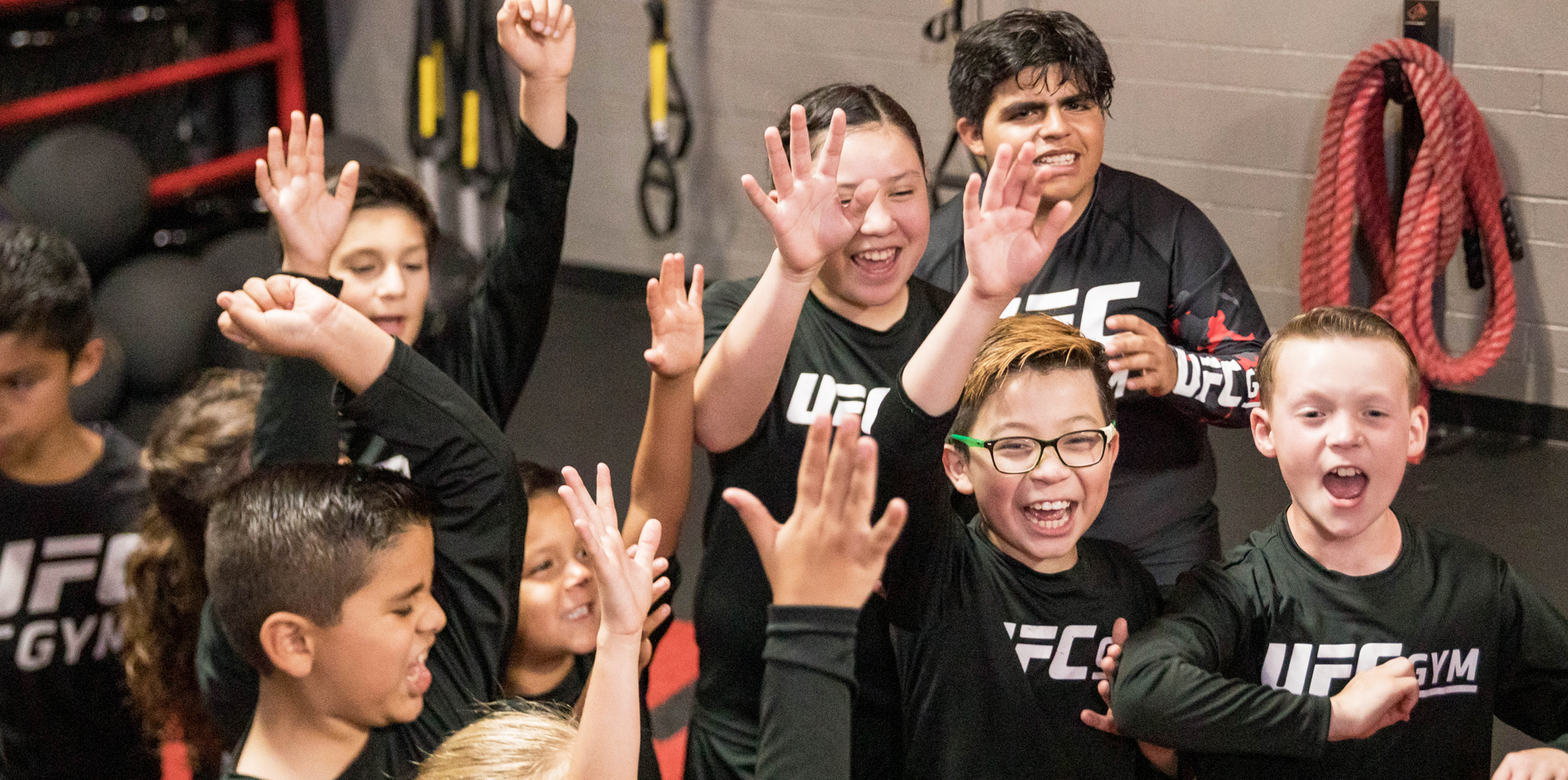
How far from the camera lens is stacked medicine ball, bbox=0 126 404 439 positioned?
4.12m

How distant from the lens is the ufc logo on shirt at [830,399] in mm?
1773

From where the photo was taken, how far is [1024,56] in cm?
204

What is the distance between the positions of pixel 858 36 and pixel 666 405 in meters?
3.29

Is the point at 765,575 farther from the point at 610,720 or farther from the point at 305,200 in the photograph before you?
the point at 305,200

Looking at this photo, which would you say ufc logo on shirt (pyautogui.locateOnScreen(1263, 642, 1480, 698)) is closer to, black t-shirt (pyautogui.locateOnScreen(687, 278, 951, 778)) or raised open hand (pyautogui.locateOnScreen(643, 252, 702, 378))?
black t-shirt (pyautogui.locateOnScreen(687, 278, 951, 778))

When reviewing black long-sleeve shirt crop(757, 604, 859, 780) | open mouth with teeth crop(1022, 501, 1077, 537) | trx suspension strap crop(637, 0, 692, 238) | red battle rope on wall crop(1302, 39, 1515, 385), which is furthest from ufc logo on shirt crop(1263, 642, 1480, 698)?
trx suspension strap crop(637, 0, 692, 238)

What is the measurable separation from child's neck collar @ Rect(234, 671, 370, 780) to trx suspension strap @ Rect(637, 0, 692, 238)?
3666mm

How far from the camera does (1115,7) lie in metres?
4.08

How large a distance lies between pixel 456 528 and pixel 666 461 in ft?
0.84

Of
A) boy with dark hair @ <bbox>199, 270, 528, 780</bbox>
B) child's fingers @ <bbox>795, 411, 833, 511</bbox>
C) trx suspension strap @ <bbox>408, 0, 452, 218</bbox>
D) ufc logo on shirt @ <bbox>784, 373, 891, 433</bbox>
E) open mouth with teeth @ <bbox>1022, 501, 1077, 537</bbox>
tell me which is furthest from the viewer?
trx suspension strap @ <bbox>408, 0, 452, 218</bbox>

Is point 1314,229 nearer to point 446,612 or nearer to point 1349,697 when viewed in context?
point 1349,697

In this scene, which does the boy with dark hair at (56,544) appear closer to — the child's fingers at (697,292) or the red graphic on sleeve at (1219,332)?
the child's fingers at (697,292)

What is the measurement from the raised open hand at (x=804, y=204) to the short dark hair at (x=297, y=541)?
0.49m

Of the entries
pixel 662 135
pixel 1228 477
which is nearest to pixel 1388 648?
pixel 1228 477
